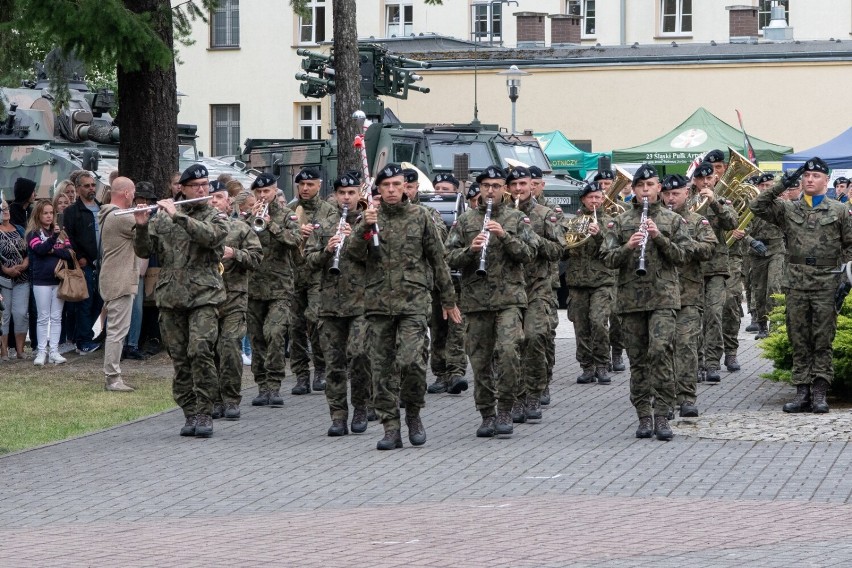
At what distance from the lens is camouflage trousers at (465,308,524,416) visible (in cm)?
1223

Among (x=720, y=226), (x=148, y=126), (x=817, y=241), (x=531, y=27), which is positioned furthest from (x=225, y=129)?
(x=817, y=241)

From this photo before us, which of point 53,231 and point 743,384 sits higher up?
point 53,231

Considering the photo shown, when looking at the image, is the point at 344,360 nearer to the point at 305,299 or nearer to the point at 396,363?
the point at 396,363

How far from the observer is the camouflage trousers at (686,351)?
504 inches

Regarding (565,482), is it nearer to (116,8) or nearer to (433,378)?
(433,378)

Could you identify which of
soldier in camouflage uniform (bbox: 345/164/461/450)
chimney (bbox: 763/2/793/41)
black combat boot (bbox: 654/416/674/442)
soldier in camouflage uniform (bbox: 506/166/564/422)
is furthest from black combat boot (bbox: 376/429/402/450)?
chimney (bbox: 763/2/793/41)

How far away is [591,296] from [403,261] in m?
4.39

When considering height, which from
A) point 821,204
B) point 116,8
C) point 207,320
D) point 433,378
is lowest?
point 433,378

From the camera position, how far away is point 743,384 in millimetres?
15742

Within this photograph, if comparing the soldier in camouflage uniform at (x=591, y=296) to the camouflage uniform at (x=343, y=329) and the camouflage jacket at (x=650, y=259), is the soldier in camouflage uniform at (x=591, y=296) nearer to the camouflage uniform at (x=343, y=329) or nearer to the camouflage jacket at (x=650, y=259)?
the camouflage jacket at (x=650, y=259)

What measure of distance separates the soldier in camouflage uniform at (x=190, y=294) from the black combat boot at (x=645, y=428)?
3155mm

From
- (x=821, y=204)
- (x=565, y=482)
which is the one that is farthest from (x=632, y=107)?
(x=565, y=482)

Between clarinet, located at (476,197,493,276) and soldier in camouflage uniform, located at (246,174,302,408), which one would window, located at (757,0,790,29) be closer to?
soldier in camouflage uniform, located at (246,174,302,408)

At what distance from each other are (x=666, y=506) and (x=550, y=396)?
5.63 meters
